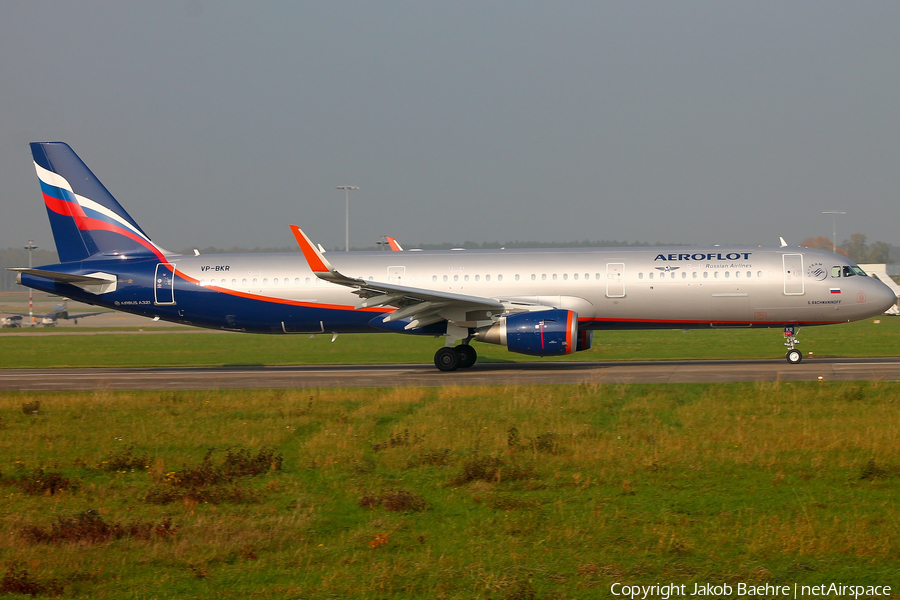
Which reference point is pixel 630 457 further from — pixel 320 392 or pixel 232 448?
pixel 320 392

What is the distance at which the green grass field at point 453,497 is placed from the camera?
7.43 metres

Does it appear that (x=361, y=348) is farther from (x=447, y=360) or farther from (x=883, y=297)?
(x=883, y=297)

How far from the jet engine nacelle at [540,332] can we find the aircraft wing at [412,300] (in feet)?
2.66

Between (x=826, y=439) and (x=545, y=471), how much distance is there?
492 cm

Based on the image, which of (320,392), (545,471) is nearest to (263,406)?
(320,392)

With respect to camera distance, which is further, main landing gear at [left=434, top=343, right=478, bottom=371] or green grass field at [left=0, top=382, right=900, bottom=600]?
main landing gear at [left=434, top=343, right=478, bottom=371]

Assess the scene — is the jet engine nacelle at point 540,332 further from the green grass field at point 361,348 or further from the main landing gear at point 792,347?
the main landing gear at point 792,347

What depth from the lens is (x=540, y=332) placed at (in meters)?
23.3

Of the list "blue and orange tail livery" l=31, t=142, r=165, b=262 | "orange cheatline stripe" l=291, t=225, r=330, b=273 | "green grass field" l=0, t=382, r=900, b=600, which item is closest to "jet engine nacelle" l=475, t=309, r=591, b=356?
"orange cheatline stripe" l=291, t=225, r=330, b=273

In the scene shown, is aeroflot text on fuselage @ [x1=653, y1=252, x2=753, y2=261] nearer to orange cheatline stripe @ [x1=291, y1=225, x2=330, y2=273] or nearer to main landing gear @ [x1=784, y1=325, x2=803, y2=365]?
main landing gear @ [x1=784, y1=325, x2=803, y2=365]

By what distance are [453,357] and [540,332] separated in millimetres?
3558

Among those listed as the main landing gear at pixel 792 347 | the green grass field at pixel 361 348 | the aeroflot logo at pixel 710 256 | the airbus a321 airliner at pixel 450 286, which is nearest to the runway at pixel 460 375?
the main landing gear at pixel 792 347

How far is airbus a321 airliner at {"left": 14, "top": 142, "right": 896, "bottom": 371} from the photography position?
80.4 ft

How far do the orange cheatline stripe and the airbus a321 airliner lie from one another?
5 cm
